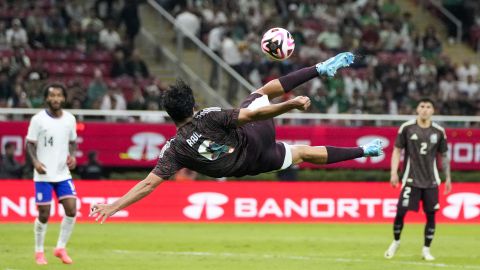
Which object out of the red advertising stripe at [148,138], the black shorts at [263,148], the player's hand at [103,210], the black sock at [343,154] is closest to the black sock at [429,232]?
the black sock at [343,154]

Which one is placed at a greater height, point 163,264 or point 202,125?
point 202,125

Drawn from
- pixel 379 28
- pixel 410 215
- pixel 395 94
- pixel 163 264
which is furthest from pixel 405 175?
pixel 379 28

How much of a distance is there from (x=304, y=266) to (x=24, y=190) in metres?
8.09

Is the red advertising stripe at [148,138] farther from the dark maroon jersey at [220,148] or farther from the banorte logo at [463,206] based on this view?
the dark maroon jersey at [220,148]

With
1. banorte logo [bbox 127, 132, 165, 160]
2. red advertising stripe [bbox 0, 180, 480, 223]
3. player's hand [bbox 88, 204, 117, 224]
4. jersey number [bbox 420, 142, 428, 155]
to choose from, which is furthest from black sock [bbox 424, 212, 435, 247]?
banorte logo [bbox 127, 132, 165, 160]

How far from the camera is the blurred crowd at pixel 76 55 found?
25.0 m

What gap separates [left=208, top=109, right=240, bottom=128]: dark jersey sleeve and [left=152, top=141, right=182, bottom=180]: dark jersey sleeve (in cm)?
70

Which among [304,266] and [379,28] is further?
[379,28]

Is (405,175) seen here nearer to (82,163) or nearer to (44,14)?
(82,163)

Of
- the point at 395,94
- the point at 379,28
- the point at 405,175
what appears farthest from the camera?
the point at 379,28

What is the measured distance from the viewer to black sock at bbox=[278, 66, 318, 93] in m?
12.1

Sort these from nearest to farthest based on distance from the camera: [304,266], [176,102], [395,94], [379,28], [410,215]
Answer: [176,102] < [304,266] < [410,215] < [395,94] < [379,28]

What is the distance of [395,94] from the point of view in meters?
28.9

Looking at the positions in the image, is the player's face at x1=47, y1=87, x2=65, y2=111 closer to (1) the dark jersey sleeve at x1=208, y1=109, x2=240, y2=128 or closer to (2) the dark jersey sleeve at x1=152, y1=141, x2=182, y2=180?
(2) the dark jersey sleeve at x1=152, y1=141, x2=182, y2=180
